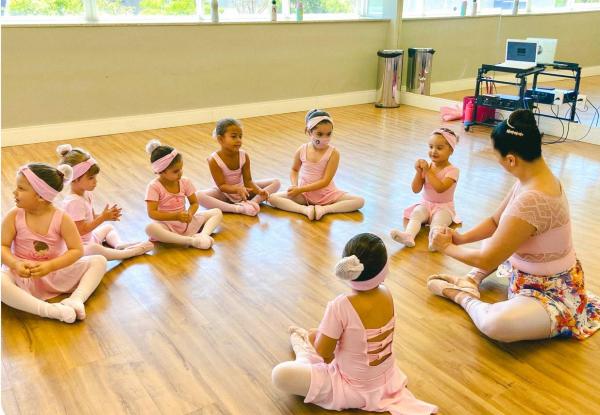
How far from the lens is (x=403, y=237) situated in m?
3.01

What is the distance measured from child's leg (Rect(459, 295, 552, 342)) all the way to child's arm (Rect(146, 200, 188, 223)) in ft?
5.37

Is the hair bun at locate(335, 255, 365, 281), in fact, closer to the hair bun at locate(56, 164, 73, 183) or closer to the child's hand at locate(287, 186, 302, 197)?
the hair bun at locate(56, 164, 73, 183)

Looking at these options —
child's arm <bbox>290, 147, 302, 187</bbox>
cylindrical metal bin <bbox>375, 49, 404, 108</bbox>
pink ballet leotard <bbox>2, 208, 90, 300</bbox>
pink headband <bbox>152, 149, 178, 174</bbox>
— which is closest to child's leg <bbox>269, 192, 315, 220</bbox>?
child's arm <bbox>290, 147, 302, 187</bbox>

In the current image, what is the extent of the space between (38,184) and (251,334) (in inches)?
40.9

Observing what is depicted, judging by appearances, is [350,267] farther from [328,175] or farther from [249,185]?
[249,185]

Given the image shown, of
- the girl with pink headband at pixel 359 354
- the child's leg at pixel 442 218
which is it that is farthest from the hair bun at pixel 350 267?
the child's leg at pixel 442 218

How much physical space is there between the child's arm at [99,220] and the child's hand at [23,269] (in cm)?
44

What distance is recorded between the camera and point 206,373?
6.35ft

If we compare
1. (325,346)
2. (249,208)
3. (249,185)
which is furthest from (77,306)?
(249,185)

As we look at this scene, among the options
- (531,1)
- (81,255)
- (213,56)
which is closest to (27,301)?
(81,255)

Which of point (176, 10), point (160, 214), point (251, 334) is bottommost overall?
point (251, 334)

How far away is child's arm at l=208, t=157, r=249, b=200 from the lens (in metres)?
3.45

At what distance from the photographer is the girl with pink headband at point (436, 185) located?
10.4 feet

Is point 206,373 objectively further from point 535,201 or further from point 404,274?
point 535,201
